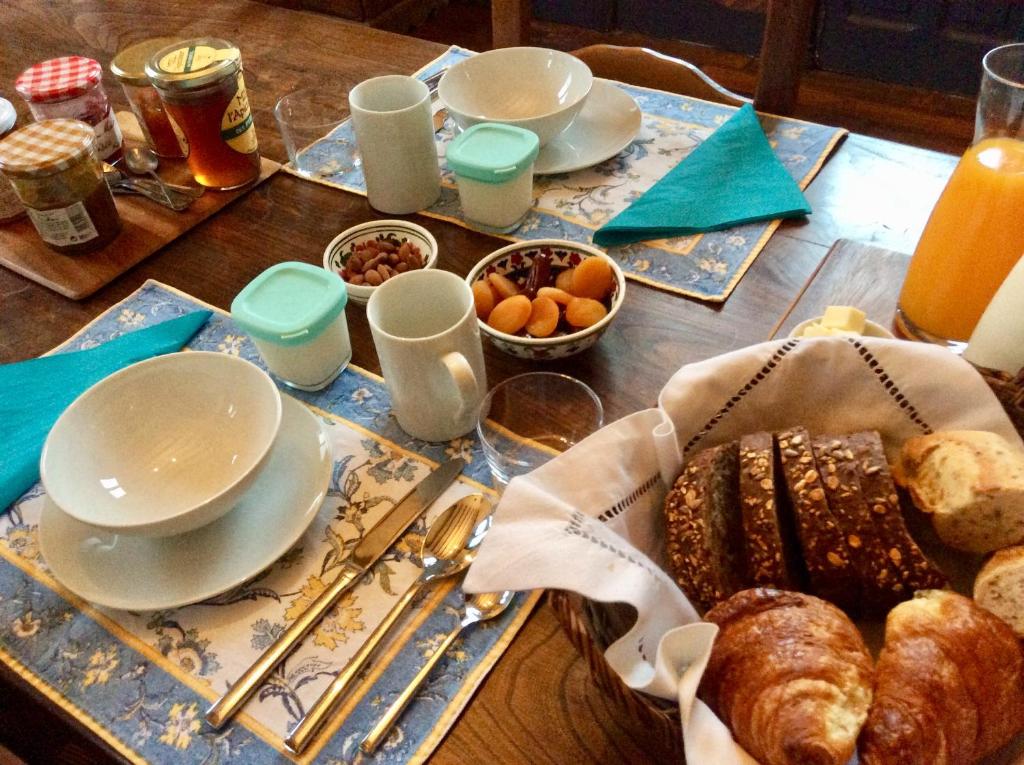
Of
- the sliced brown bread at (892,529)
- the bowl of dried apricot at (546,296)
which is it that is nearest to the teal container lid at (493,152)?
the bowl of dried apricot at (546,296)

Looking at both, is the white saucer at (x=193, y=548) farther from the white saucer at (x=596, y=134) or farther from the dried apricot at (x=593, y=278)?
the white saucer at (x=596, y=134)

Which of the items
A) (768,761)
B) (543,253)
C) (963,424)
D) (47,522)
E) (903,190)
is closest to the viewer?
(768,761)

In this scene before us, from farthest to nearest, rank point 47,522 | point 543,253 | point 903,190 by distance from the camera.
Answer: point 903,190 → point 543,253 → point 47,522

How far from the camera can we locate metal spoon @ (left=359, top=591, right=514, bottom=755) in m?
0.54

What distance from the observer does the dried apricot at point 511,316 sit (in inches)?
31.2

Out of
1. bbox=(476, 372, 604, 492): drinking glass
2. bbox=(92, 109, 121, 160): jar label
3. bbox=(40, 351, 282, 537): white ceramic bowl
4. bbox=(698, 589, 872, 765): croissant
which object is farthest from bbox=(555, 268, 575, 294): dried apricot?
bbox=(92, 109, 121, 160): jar label

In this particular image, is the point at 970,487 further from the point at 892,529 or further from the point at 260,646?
the point at 260,646

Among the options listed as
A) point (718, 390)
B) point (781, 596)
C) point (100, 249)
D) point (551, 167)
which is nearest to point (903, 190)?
point (551, 167)

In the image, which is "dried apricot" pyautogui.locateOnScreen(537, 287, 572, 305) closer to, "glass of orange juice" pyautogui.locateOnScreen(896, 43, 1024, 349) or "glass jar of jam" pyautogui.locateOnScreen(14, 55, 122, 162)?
"glass of orange juice" pyautogui.locateOnScreen(896, 43, 1024, 349)

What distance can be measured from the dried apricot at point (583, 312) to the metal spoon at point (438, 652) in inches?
11.6

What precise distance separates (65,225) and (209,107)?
0.23 metres

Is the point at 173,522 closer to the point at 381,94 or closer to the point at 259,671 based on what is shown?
the point at 259,671

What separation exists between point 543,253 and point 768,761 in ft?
1.88

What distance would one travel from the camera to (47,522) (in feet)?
2.19
